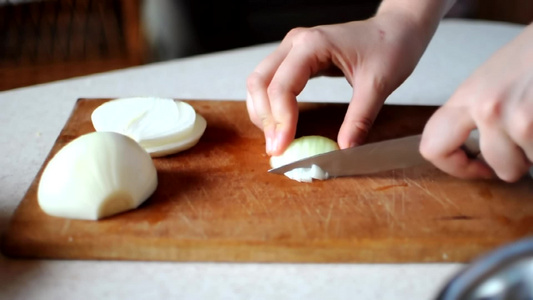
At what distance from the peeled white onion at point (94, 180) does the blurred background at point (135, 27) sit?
46.1 inches

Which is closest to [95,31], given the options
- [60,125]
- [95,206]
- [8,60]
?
[8,60]

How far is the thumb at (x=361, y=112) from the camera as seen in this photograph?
938 mm

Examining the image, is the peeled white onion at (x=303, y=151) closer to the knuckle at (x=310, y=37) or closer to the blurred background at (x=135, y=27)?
the knuckle at (x=310, y=37)

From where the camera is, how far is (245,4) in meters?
1.90

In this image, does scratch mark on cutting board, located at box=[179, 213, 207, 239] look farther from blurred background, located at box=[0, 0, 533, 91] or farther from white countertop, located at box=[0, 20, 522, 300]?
blurred background, located at box=[0, 0, 533, 91]

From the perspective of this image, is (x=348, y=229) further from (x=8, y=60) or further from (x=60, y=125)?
(x=8, y=60)

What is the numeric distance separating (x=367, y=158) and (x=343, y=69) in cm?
20

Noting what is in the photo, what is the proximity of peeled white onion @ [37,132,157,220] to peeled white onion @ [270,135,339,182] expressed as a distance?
0.71 ft

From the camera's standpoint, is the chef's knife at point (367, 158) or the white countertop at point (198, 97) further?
the chef's knife at point (367, 158)

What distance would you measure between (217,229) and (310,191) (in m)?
0.16

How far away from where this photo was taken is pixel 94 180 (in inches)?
30.3

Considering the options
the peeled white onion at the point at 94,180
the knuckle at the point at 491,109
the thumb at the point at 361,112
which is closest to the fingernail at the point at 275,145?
the thumb at the point at 361,112

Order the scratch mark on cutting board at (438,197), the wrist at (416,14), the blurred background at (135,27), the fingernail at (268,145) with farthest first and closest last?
1. the blurred background at (135,27)
2. the wrist at (416,14)
3. the fingernail at (268,145)
4. the scratch mark on cutting board at (438,197)

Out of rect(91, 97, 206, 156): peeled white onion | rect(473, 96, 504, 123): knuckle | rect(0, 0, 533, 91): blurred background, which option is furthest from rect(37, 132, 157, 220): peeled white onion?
rect(0, 0, 533, 91): blurred background
